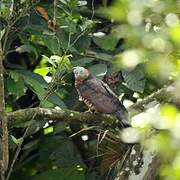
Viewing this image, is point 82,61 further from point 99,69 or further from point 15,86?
point 15,86

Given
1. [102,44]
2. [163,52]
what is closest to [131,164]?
[102,44]

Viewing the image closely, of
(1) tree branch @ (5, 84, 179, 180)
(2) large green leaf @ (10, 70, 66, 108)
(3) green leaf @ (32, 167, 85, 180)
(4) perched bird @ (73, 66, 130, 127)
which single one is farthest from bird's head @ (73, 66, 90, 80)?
(3) green leaf @ (32, 167, 85, 180)

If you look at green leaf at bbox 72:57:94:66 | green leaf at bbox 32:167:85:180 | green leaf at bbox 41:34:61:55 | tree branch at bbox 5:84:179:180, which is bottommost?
green leaf at bbox 32:167:85:180

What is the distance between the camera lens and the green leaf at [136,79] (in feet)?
10.6

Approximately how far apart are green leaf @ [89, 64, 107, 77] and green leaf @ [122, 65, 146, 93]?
122 mm

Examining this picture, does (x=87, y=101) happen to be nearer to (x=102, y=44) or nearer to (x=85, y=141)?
(x=102, y=44)

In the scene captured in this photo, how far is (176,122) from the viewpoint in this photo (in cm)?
86

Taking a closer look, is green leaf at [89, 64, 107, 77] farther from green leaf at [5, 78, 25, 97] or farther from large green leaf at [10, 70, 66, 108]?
green leaf at [5, 78, 25, 97]

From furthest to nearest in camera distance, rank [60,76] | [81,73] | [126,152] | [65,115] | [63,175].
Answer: [63,175] → [81,73] → [126,152] → [65,115] → [60,76]

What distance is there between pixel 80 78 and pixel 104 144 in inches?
15.3

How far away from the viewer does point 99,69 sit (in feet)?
10.7

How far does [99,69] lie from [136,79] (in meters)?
0.22

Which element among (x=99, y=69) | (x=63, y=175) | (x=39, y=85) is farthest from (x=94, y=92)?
(x=63, y=175)

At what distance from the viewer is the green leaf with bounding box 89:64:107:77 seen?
10.6ft
